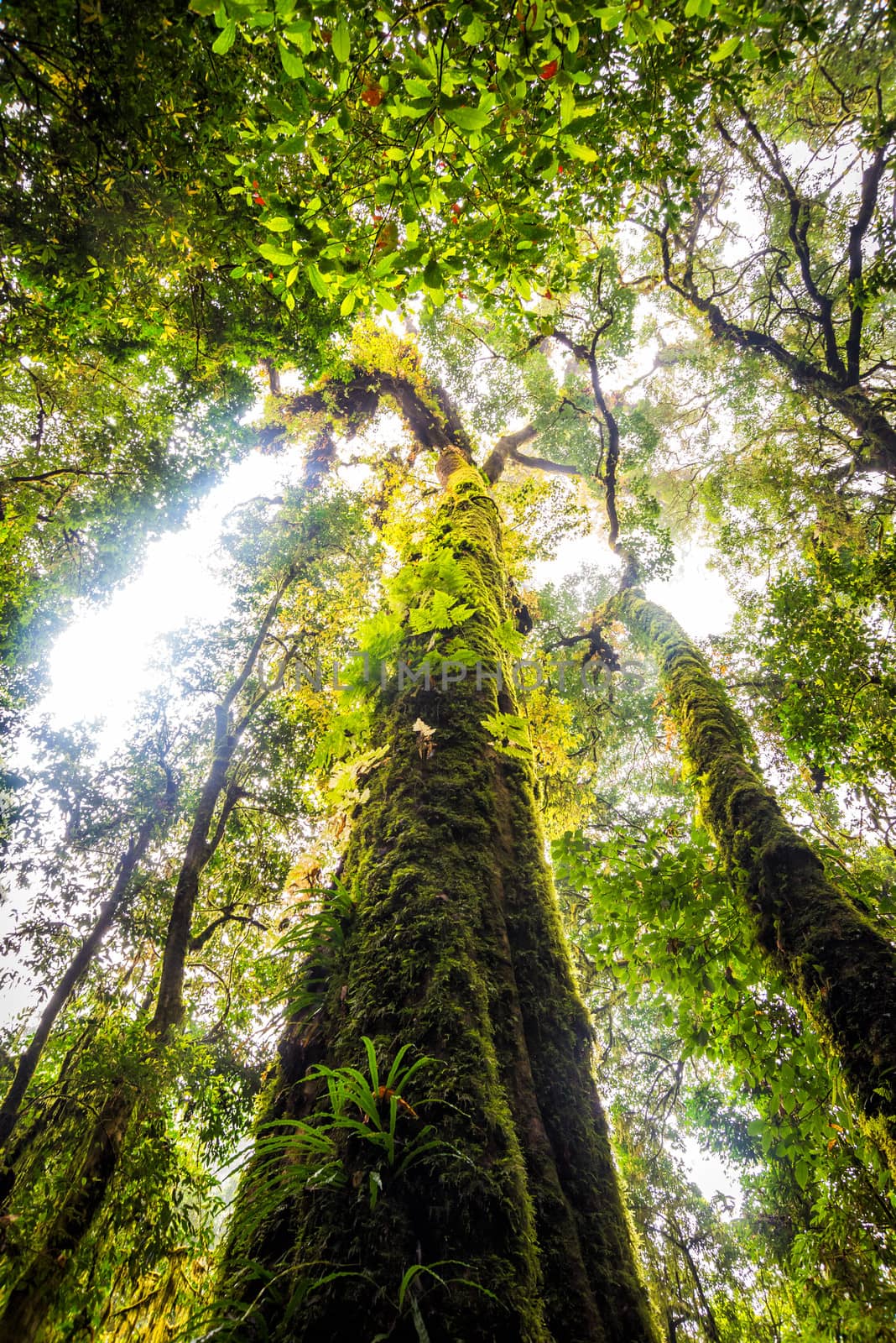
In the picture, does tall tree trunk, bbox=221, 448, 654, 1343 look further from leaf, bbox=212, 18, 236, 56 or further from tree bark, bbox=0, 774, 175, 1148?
tree bark, bbox=0, 774, 175, 1148

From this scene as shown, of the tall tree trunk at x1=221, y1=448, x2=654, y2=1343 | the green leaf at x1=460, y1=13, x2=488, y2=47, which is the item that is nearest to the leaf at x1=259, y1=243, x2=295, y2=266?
the green leaf at x1=460, y1=13, x2=488, y2=47

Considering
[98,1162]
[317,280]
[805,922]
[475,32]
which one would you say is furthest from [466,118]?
[98,1162]

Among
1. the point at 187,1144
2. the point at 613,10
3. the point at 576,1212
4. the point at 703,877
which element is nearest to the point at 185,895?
the point at 187,1144

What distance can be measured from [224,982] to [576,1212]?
8495 millimetres

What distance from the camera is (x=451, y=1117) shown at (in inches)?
55.6

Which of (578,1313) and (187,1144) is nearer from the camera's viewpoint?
(578,1313)

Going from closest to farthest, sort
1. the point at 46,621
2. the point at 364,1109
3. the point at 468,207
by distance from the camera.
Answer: the point at 364,1109 → the point at 468,207 → the point at 46,621

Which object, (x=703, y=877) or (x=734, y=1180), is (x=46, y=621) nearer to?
(x=703, y=877)

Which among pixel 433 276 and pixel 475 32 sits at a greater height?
pixel 475 32

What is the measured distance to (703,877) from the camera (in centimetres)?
342

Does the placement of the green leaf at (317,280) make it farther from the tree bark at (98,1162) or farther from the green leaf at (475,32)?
the tree bark at (98,1162)

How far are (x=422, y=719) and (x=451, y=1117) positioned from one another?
1.88 meters

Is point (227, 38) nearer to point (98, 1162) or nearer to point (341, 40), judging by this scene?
point (341, 40)

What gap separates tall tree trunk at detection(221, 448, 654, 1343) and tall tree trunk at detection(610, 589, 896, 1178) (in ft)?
4.82
